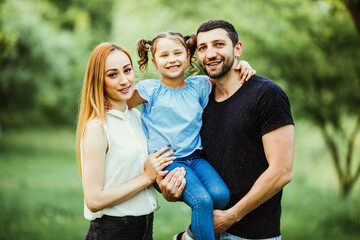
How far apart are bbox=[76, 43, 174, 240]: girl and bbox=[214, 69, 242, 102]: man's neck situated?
0.61 meters

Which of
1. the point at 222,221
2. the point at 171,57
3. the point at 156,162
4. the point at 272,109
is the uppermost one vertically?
the point at 171,57

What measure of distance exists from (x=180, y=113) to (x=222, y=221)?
0.83m

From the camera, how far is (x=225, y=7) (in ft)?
28.9

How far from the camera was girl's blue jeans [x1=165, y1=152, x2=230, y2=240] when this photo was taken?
8.43 ft

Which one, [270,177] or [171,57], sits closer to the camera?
[270,177]

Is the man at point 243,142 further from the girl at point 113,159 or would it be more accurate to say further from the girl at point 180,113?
the girl at point 113,159

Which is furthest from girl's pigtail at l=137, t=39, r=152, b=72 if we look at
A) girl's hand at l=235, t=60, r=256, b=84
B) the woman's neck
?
girl's hand at l=235, t=60, r=256, b=84

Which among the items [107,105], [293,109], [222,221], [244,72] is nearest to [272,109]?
[244,72]

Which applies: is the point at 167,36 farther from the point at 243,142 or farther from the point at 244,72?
the point at 243,142

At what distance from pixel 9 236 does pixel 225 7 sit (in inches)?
245

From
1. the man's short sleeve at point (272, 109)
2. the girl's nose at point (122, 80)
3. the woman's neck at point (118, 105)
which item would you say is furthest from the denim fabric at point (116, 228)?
the man's short sleeve at point (272, 109)

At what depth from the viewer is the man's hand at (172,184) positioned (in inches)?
104

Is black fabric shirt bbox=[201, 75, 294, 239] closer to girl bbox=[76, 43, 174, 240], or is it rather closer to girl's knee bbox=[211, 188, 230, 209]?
girl's knee bbox=[211, 188, 230, 209]

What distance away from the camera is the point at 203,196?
2.58 m
